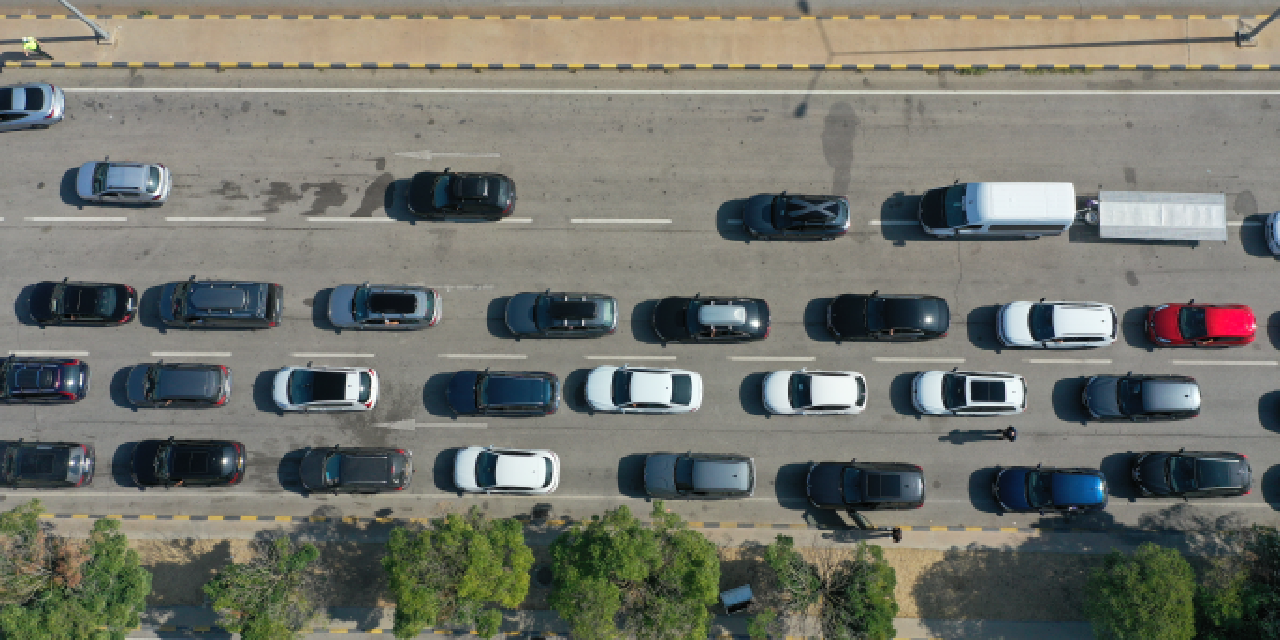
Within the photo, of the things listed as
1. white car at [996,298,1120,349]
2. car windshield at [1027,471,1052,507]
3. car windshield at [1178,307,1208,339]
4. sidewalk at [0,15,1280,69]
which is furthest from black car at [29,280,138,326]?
car windshield at [1178,307,1208,339]

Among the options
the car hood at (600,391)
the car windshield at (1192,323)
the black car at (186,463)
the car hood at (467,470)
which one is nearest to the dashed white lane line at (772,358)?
the car hood at (600,391)

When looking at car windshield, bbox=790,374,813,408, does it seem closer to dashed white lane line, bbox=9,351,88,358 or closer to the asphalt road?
the asphalt road

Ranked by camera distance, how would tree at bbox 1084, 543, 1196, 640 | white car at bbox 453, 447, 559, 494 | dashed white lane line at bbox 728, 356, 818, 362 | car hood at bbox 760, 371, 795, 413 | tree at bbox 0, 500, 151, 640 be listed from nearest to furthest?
tree at bbox 0, 500, 151, 640, tree at bbox 1084, 543, 1196, 640, white car at bbox 453, 447, 559, 494, car hood at bbox 760, 371, 795, 413, dashed white lane line at bbox 728, 356, 818, 362

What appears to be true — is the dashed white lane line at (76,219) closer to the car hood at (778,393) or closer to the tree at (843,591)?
the car hood at (778,393)

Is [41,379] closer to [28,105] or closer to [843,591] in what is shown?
[28,105]

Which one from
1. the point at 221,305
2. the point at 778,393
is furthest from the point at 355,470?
the point at 778,393

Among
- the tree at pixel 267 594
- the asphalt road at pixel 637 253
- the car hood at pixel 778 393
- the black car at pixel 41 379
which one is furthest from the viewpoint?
the asphalt road at pixel 637 253
